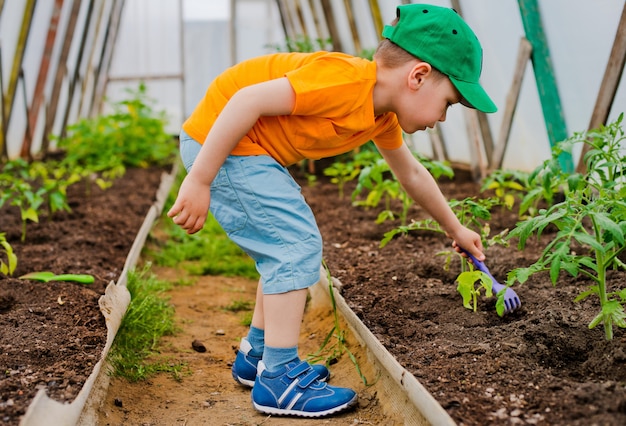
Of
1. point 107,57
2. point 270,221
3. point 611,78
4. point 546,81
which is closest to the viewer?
point 270,221

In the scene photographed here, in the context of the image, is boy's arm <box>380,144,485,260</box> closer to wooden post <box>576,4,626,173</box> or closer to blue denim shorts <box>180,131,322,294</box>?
blue denim shorts <box>180,131,322,294</box>

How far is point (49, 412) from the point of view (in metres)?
1.76

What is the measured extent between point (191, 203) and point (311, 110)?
424 millimetres

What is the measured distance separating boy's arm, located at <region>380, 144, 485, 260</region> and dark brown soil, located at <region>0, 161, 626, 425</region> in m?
0.27

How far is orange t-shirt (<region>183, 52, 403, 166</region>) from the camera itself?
Result: 2.03 meters

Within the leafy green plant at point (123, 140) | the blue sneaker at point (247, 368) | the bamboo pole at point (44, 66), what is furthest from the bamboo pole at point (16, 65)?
the blue sneaker at point (247, 368)

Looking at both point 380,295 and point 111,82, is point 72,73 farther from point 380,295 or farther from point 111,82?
point 380,295

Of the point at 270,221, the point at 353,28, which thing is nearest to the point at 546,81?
the point at 270,221

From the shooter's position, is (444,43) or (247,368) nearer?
(444,43)

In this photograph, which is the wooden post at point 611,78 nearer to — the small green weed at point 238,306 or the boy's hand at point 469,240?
the boy's hand at point 469,240

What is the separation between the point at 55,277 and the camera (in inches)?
119

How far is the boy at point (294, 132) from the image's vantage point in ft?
6.67

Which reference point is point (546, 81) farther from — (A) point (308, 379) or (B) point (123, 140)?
(B) point (123, 140)

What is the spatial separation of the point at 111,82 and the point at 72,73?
2399 millimetres
